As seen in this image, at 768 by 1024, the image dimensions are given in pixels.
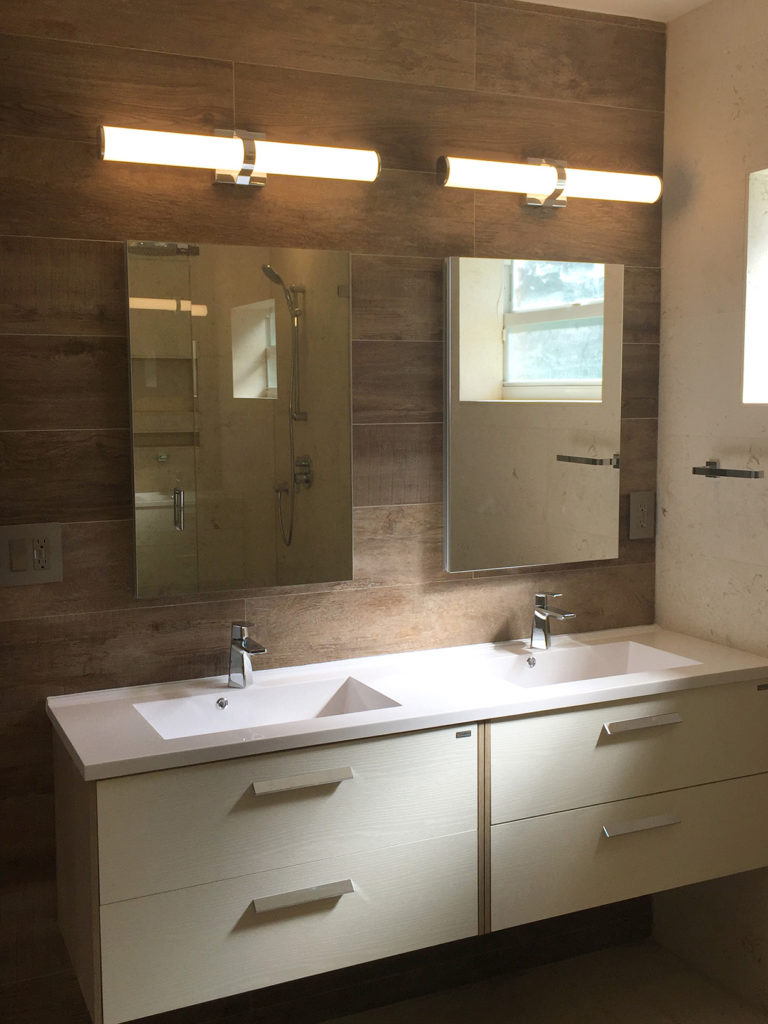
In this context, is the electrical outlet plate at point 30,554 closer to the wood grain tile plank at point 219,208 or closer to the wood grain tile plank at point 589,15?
the wood grain tile plank at point 219,208

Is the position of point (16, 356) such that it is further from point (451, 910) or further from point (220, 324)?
point (451, 910)

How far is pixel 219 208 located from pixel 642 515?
4.29 feet

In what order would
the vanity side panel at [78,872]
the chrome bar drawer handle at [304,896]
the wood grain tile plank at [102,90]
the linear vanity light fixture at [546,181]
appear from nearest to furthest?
the vanity side panel at [78,872]
the chrome bar drawer handle at [304,896]
the wood grain tile plank at [102,90]
the linear vanity light fixture at [546,181]

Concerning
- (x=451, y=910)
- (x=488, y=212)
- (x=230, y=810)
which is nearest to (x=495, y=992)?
(x=451, y=910)

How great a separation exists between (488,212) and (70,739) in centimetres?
148

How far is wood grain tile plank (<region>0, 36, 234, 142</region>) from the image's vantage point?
195cm

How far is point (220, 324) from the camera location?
6.92 feet

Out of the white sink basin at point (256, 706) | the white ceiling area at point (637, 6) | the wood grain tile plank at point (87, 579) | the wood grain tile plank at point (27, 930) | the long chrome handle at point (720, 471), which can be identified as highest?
the white ceiling area at point (637, 6)

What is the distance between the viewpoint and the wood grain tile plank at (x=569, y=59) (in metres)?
2.36

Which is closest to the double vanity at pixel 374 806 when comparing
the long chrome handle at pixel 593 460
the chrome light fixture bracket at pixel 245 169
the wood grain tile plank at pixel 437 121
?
the long chrome handle at pixel 593 460

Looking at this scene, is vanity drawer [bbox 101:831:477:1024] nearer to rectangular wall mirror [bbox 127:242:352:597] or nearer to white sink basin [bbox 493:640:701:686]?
white sink basin [bbox 493:640:701:686]

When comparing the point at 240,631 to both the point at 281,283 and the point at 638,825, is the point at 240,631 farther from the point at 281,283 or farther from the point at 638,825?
the point at 638,825

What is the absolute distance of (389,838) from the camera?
1917 mm

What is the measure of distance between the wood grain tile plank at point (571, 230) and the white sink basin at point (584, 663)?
37.4 inches
